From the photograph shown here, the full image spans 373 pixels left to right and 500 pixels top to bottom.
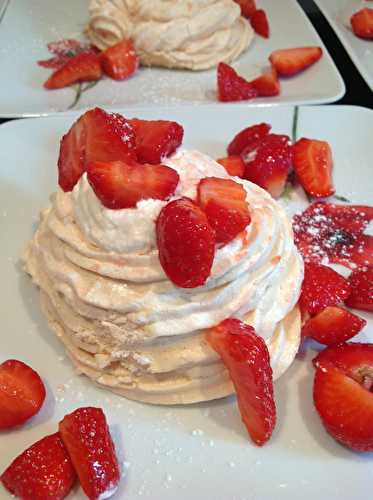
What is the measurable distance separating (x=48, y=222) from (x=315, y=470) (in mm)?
805

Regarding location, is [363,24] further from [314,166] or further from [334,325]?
[334,325]

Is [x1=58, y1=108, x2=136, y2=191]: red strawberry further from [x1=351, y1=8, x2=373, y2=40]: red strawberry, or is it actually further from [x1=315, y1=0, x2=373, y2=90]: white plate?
[x1=351, y1=8, x2=373, y2=40]: red strawberry

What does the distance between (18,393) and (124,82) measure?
1511 mm

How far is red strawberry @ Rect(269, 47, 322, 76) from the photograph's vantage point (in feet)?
7.97

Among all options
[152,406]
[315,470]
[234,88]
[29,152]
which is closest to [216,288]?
[152,406]

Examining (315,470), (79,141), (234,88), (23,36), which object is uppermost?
(79,141)

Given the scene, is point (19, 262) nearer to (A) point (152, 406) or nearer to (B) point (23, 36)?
(A) point (152, 406)

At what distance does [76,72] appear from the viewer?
2.38 meters

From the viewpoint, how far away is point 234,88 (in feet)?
7.52

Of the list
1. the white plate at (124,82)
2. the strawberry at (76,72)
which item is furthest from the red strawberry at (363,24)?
the strawberry at (76,72)

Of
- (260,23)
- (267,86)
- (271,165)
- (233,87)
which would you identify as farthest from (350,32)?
(271,165)

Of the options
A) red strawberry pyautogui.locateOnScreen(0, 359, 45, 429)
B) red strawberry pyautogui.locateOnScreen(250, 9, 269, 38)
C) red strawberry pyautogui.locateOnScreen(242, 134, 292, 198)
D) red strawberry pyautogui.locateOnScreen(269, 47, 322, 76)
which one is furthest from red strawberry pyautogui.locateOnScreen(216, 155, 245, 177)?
red strawberry pyautogui.locateOnScreen(250, 9, 269, 38)

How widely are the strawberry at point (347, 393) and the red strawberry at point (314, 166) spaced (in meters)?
0.62

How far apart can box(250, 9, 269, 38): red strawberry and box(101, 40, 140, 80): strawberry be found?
591mm
